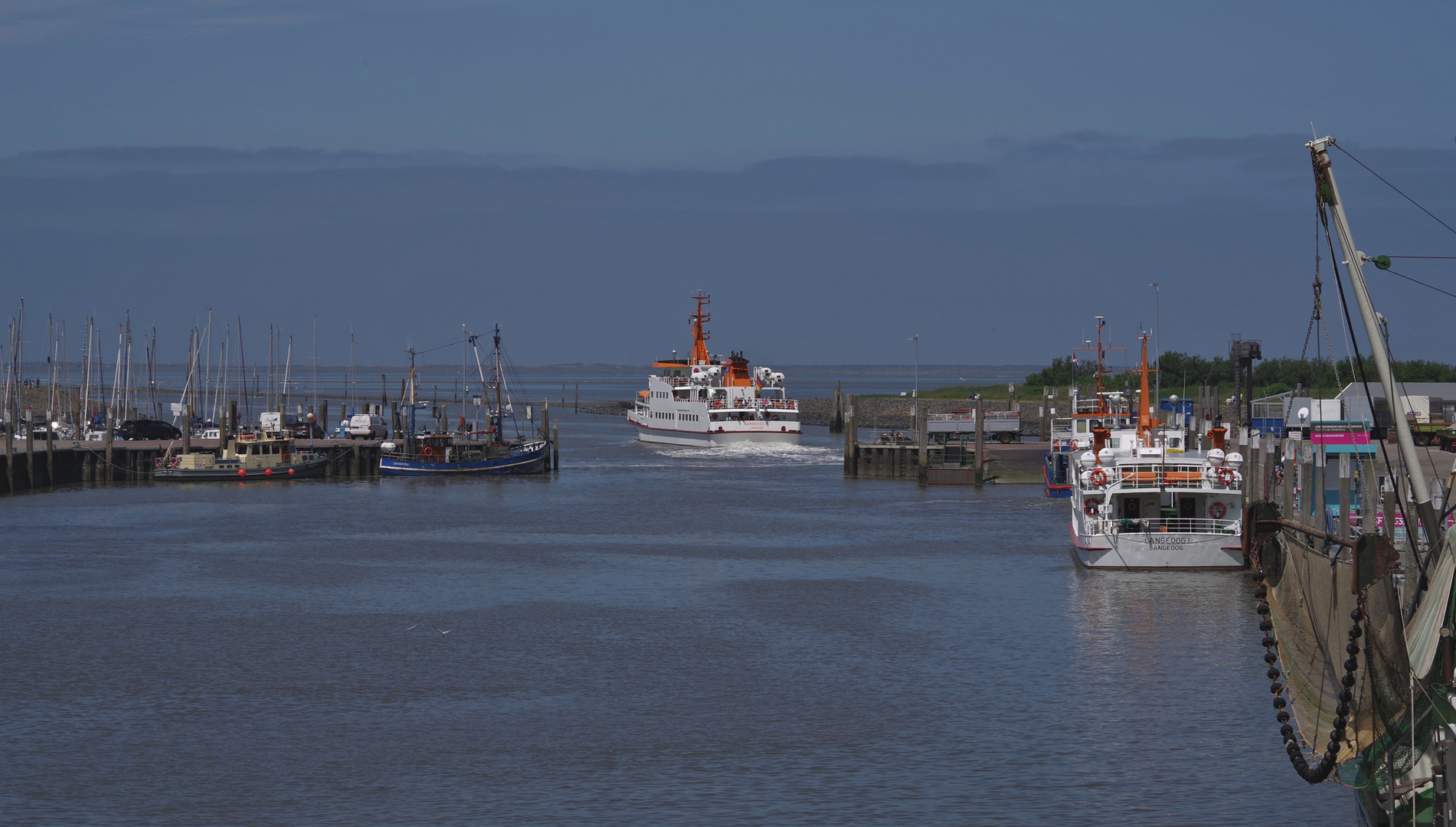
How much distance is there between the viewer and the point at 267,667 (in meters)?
30.9

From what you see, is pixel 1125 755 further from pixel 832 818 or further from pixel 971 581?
pixel 971 581

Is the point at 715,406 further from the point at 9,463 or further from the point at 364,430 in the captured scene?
the point at 9,463

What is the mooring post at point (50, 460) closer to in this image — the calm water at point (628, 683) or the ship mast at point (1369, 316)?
the calm water at point (628, 683)

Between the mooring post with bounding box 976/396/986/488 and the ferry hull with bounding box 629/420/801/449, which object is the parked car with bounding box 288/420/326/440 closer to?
the ferry hull with bounding box 629/420/801/449

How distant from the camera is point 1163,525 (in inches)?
1683

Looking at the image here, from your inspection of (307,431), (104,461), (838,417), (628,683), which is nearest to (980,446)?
(628,683)

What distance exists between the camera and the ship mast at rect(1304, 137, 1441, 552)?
1825 centimetres

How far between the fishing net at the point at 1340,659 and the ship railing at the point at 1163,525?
2205 centimetres

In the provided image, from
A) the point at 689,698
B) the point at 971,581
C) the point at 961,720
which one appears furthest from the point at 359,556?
the point at 961,720

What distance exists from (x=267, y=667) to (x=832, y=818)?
594 inches

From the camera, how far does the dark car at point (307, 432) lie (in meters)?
99.5

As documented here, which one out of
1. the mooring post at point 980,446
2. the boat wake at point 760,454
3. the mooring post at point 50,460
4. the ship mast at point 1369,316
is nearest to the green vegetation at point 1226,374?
the boat wake at point 760,454

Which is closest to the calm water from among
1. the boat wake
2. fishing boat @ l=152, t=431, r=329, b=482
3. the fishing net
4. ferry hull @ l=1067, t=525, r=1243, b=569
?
ferry hull @ l=1067, t=525, r=1243, b=569

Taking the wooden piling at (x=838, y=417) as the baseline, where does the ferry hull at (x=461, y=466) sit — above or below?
below
